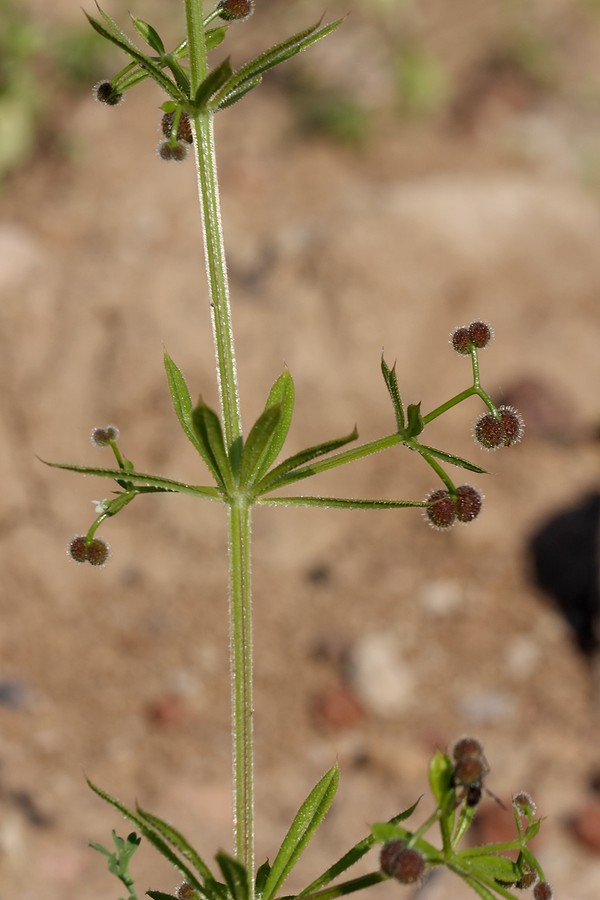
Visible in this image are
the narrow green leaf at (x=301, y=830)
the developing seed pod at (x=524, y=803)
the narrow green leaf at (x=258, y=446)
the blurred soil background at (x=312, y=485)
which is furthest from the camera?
the blurred soil background at (x=312, y=485)

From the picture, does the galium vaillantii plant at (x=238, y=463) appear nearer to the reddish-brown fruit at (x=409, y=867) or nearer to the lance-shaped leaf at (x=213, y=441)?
the lance-shaped leaf at (x=213, y=441)

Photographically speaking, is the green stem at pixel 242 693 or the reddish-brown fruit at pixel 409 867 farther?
the green stem at pixel 242 693

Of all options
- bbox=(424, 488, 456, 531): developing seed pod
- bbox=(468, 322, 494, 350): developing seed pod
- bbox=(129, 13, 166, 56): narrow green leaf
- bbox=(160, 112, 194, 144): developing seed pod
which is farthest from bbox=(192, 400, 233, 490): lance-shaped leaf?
bbox=(129, 13, 166, 56): narrow green leaf

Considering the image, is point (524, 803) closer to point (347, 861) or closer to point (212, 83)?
point (347, 861)

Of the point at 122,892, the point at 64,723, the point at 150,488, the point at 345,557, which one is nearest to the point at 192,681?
the point at 64,723

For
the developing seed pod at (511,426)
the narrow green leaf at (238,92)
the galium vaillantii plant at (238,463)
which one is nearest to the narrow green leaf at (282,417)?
the galium vaillantii plant at (238,463)

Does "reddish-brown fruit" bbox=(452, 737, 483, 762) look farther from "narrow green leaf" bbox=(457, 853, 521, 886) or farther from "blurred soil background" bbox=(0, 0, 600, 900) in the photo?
"blurred soil background" bbox=(0, 0, 600, 900)

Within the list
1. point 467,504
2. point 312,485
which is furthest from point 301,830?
point 312,485

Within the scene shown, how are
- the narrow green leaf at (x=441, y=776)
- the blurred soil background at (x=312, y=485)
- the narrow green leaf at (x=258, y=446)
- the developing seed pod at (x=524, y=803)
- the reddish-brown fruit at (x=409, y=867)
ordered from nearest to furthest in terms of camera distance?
the reddish-brown fruit at (x=409, y=867) → the narrow green leaf at (x=441, y=776) → the developing seed pod at (x=524, y=803) → the narrow green leaf at (x=258, y=446) → the blurred soil background at (x=312, y=485)
